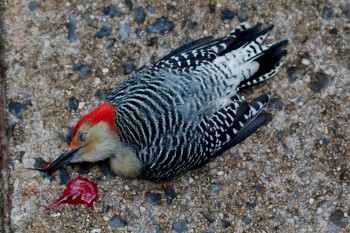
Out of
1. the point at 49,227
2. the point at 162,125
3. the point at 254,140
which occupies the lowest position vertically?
the point at 49,227

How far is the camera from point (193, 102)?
4238 millimetres

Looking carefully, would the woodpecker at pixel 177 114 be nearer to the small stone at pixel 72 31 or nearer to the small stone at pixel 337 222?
the small stone at pixel 72 31

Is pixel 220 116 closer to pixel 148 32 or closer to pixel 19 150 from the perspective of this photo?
pixel 148 32

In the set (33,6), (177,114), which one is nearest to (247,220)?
(177,114)

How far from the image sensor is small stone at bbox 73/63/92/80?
15.5ft

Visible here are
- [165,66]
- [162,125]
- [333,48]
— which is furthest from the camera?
[333,48]

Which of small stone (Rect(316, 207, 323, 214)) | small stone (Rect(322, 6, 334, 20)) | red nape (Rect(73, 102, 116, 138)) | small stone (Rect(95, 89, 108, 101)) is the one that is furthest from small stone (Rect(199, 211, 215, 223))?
small stone (Rect(322, 6, 334, 20))

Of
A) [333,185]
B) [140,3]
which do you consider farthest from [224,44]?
[333,185]

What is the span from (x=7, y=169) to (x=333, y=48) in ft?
8.15

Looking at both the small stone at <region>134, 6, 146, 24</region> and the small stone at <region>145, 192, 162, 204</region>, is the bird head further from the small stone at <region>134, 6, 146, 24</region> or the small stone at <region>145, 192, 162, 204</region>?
the small stone at <region>134, 6, 146, 24</region>

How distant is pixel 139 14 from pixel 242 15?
2.53 ft

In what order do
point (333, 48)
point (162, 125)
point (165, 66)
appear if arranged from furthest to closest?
point (333, 48) < point (165, 66) < point (162, 125)

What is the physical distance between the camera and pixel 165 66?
14.5ft

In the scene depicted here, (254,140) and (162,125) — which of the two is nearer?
(162,125)
